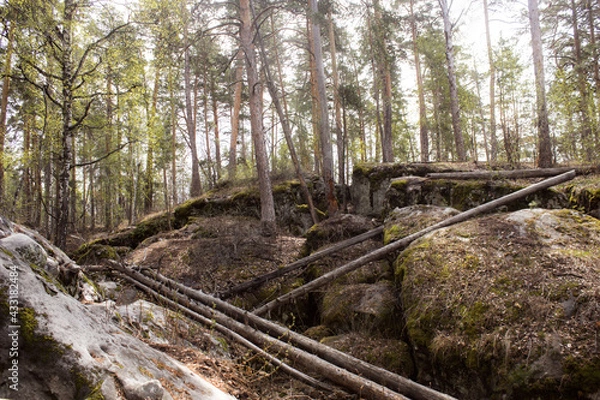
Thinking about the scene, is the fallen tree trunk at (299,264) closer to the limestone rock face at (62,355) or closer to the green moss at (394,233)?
the green moss at (394,233)

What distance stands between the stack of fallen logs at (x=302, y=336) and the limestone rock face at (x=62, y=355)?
1.54 meters

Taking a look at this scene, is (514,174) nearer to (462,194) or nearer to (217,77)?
(462,194)

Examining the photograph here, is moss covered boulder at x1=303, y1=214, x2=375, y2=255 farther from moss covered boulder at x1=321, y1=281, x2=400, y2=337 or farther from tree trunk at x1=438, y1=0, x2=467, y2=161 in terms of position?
tree trunk at x1=438, y1=0, x2=467, y2=161

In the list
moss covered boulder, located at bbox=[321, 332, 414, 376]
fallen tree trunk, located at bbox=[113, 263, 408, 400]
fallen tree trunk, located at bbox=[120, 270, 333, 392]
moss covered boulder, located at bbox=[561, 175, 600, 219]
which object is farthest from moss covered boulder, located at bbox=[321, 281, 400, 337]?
moss covered boulder, located at bbox=[561, 175, 600, 219]

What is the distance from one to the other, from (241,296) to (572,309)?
17.5 feet

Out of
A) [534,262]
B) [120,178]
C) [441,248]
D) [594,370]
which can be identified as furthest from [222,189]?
[594,370]

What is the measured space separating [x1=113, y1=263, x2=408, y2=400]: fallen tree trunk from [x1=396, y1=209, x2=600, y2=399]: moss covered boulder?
817 millimetres

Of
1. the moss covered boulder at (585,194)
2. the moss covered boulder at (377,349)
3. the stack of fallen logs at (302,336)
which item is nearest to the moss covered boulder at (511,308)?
the moss covered boulder at (377,349)

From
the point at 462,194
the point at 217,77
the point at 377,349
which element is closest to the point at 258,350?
the point at 377,349

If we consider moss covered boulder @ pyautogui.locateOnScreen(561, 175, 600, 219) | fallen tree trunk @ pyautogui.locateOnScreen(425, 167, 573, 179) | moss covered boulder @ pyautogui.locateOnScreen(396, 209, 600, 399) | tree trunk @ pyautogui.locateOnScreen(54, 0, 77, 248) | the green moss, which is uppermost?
tree trunk @ pyautogui.locateOnScreen(54, 0, 77, 248)

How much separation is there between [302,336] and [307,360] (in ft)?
1.79

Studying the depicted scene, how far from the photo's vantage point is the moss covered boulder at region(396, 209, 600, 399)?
9.78 ft

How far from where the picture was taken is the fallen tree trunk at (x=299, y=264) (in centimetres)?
653

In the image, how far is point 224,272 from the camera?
7.53m
